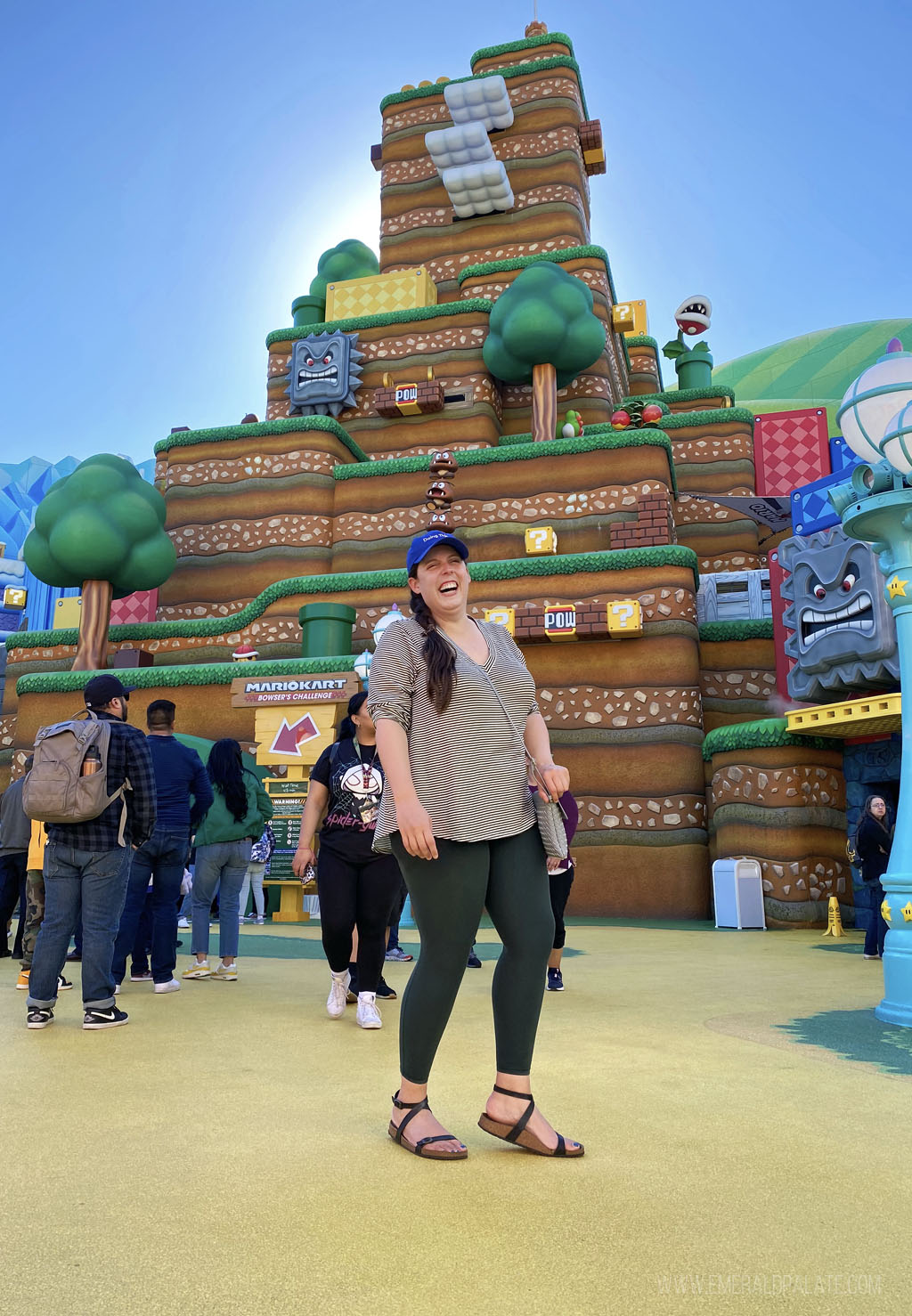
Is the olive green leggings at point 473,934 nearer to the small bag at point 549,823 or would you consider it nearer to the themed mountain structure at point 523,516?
the small bag at point 549,823

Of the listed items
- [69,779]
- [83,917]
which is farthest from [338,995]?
[69,779]

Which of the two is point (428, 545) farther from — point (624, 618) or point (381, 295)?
point (381, 295)

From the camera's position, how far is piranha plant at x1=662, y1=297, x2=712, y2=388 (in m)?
23.9

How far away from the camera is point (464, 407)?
719 inches

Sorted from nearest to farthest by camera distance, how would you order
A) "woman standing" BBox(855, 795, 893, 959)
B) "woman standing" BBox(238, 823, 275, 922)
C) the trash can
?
"woman standing" BBox(855, 795, 893, 959) < the trash can < "woman standing" BBox(238, 823, 275, 922)

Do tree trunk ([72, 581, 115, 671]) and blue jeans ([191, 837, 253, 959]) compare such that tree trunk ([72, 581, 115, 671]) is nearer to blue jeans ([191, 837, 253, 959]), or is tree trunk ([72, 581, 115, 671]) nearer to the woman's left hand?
blue jeans ([191, 837, 253, 959])

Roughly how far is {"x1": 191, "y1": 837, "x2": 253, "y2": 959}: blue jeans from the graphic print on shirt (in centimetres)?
156

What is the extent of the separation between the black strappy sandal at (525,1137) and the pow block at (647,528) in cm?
1195

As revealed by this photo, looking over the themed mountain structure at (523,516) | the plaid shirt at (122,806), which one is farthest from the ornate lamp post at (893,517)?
Answer: the themed mountain structure at (523,516)

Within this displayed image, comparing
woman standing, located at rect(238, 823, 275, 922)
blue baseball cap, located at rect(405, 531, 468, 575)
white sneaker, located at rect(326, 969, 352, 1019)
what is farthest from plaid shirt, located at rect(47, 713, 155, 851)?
woman standing, located at rect(238, 823, 275, 922)

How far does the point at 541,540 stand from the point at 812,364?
27.7 meters

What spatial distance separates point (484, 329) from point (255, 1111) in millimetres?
17348

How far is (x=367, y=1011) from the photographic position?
4645 millimetres

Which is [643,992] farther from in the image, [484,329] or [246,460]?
[484,329]
